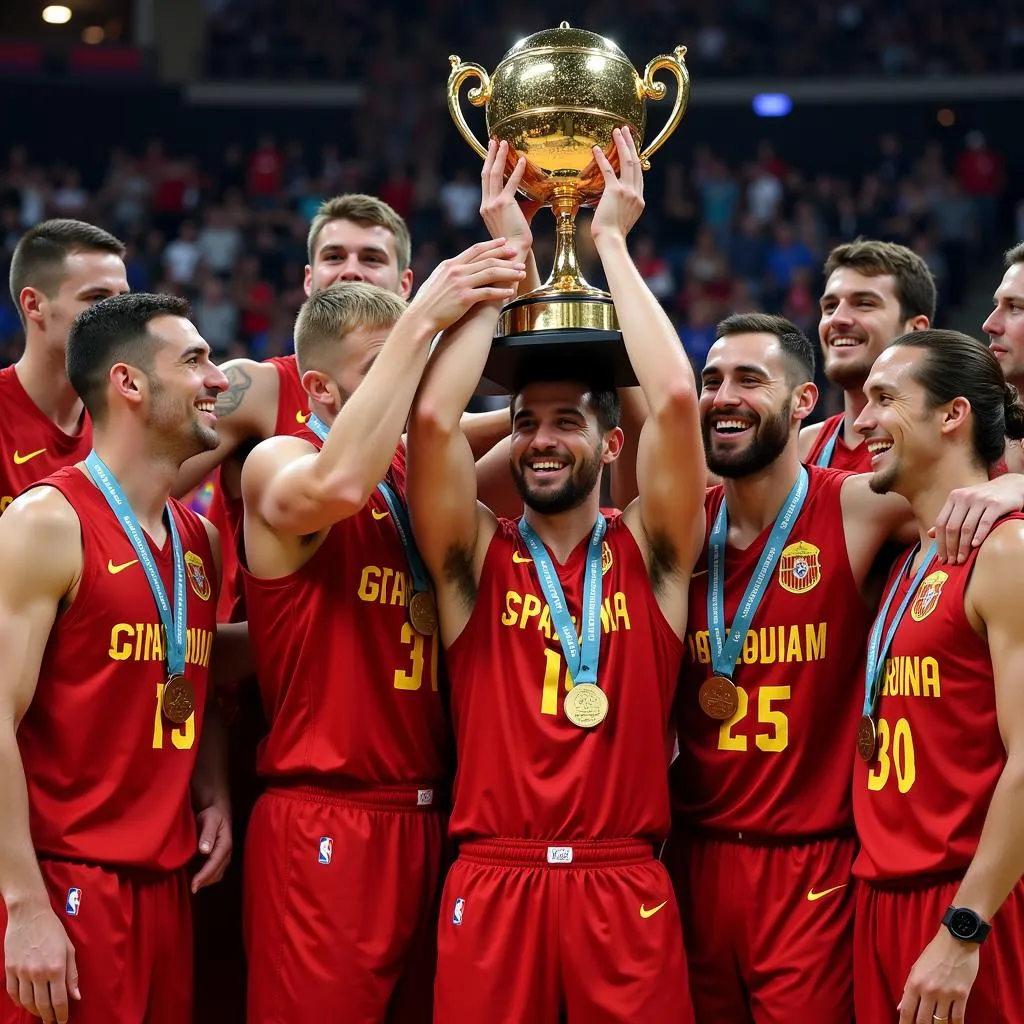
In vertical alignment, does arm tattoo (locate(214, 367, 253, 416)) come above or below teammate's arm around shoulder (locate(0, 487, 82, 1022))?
above

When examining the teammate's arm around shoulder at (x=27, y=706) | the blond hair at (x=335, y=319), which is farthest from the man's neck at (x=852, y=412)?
the teammate's arm around shoulder at (x=27, y=706)

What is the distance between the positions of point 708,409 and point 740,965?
1.52 metres

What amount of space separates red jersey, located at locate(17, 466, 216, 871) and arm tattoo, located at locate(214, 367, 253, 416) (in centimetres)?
113

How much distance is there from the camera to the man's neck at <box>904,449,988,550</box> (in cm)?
382

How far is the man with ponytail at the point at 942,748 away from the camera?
3.42 m

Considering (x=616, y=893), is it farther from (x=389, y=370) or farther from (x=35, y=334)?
(x=35, y=334)

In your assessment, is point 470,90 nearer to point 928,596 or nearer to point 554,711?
point 554,711

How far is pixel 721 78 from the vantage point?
690 inches

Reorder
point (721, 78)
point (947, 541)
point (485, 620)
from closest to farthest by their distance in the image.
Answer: point (947, 541) < point (485, 620) < point (721, 78)

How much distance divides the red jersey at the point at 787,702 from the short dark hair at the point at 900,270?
1.50 metres

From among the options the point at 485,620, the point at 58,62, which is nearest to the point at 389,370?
the point at 485,620

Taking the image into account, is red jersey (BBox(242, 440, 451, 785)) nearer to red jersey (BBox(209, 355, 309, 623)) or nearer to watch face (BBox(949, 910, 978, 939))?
red jersey (BBox(209, 355, 309, 623))

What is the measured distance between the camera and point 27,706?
11.7ft

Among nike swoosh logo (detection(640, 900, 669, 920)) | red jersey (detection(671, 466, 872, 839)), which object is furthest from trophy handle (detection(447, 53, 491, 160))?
nike swoosh logo (detection(640, 900, 669, 920))
